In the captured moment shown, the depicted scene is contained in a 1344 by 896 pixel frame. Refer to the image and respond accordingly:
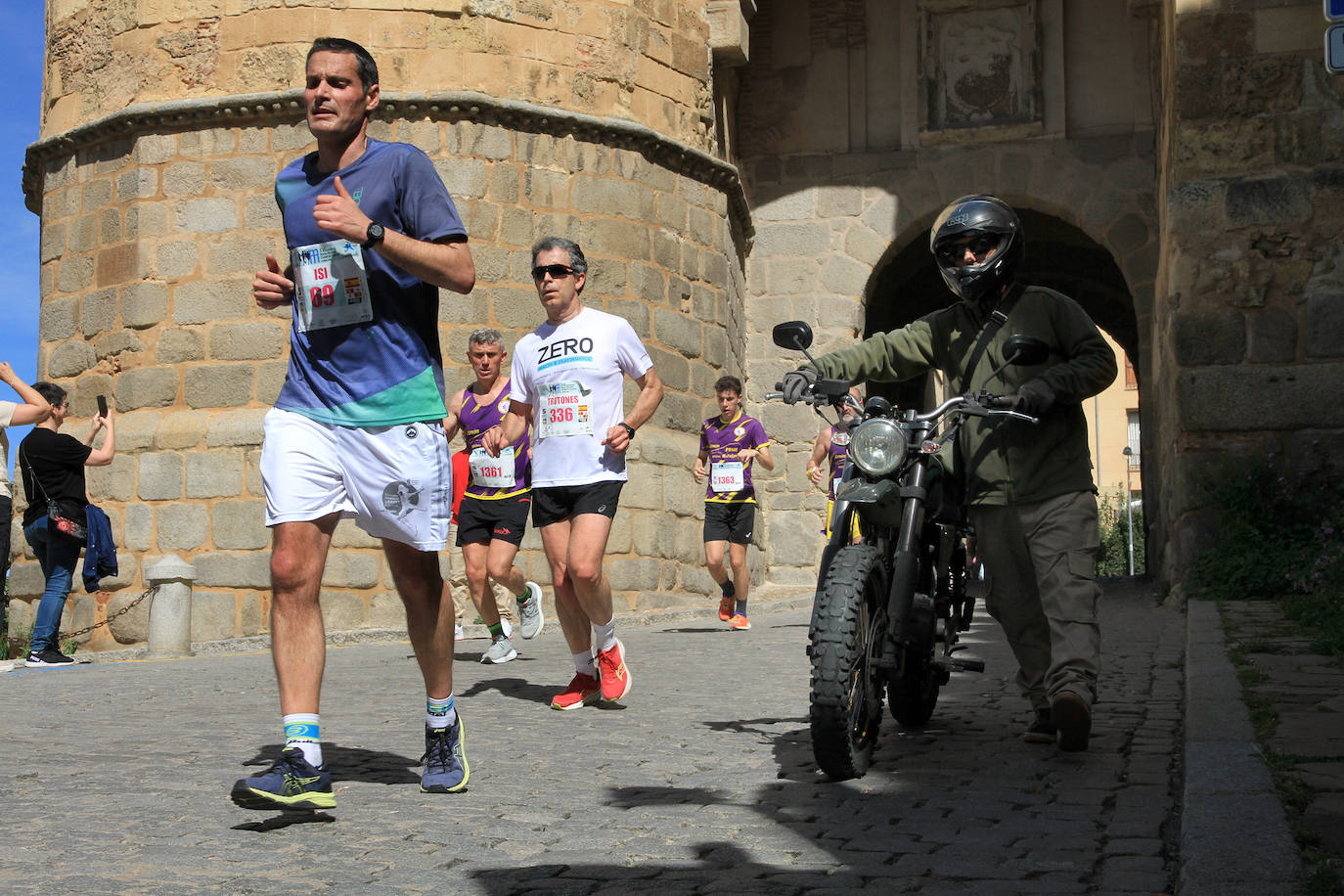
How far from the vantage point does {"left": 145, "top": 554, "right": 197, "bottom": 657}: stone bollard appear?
11.0 meters

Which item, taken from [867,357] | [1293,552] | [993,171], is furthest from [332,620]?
[993,171]

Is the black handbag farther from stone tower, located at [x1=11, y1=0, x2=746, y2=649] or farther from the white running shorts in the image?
the white running shorts

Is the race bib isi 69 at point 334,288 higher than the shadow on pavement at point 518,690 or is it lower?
higher

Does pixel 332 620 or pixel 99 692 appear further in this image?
pixel 332 620

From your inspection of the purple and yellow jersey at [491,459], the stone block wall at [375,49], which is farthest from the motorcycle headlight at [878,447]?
the stone block wall at [375,49]

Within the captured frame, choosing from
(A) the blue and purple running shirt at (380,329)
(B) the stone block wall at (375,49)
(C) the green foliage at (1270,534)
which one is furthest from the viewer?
(B) the stone block wall at (375,49)

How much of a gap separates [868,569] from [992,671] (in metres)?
3.05

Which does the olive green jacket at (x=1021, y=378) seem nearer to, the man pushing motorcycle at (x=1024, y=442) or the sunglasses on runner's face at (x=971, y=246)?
the man pushing motorcycle at (x=1024, y=442)

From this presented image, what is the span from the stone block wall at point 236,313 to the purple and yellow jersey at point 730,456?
6.19 ft

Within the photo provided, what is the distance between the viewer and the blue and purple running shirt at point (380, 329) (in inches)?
168

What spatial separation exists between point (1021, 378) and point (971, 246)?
46 centimetres

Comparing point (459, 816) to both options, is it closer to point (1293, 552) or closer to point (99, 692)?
point (99, 692)

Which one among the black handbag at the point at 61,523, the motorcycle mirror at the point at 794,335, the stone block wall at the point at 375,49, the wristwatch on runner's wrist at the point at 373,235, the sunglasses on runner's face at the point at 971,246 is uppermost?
the stone block wall at the point at 375,49

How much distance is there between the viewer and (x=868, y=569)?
456cm
